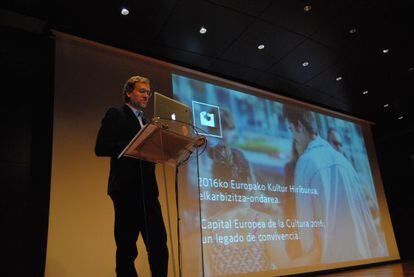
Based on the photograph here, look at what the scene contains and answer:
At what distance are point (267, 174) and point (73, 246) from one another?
8.63ft

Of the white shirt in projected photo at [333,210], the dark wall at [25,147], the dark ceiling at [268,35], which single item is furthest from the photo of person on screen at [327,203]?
the dark wall at [25,147]

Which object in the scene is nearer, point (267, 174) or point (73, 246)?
point (73, 246)

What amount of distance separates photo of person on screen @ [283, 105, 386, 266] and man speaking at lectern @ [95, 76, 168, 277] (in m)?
3.49

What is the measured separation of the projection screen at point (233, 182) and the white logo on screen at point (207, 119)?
2 cm

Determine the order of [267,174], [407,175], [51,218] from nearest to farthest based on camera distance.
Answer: [51,218], [267,174], [407,175]

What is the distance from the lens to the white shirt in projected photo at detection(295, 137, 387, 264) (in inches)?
201

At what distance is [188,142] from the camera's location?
1775 mm

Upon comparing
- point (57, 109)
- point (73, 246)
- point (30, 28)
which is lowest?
point (73, 246)

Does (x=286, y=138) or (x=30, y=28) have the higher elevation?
(x=30, y=28)

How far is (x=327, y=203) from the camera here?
5.47 metres

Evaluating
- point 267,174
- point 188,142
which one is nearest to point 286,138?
point 267,174

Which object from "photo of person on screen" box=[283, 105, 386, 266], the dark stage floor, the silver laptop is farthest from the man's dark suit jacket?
"photo of person on screen" box=[283, 105, 386, 266]

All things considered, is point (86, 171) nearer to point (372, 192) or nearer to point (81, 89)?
point (81, 89)

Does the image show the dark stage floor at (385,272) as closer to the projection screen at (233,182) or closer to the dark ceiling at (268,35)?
the projection screen at (233,182)
